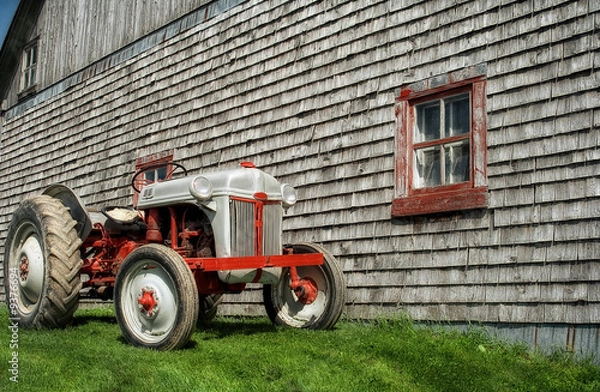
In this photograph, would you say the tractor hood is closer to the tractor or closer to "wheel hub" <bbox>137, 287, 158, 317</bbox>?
the tractor

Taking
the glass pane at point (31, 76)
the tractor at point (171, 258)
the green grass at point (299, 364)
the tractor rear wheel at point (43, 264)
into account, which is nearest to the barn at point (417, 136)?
the green grass at point (299, 364)

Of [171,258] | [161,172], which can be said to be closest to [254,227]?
[171,258]

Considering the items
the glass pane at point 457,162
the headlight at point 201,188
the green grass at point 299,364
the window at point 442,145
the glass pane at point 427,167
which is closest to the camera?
the green grass at point 299,364

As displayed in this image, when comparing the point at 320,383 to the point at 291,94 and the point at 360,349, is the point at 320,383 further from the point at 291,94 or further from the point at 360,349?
the point at 291,94

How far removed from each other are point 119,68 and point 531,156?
811 centimetres

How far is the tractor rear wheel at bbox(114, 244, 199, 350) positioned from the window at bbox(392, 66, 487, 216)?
99.3 inches

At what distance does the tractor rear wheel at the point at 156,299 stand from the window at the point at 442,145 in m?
2.52

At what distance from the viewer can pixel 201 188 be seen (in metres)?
5.76

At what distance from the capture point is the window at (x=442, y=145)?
6.38 metres

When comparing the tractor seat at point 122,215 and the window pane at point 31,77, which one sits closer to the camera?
the tractor seat at point 122,215

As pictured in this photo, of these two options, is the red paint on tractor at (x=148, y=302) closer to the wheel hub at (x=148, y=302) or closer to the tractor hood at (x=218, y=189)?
the wheel hub at (x=148, y=302)

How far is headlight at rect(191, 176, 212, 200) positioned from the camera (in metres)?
5.71

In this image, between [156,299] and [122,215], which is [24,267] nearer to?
[122,215]

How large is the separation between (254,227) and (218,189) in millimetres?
443
